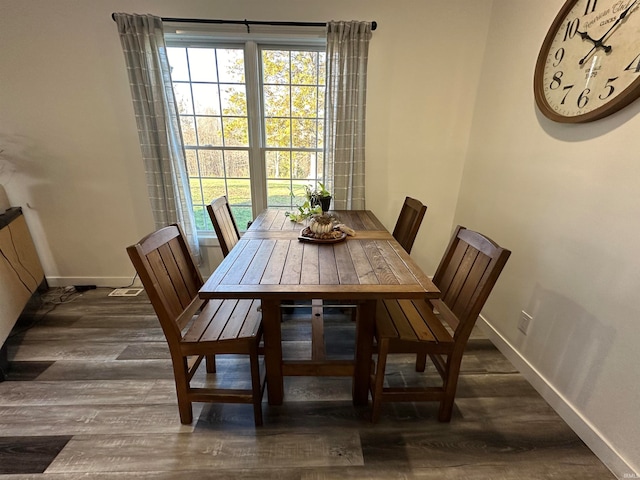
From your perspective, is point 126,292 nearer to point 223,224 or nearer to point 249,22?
point 223,224

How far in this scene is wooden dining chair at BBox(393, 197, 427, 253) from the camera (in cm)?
185

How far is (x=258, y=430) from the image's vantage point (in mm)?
1364

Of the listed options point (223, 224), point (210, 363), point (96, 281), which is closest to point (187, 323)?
point (210, 363)

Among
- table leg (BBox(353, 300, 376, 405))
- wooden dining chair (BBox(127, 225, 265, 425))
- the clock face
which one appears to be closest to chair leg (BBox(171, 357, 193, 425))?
wooden dining chair (BBox(127, 225, 265, 425))

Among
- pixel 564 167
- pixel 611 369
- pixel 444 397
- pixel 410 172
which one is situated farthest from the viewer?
pixel 410 172

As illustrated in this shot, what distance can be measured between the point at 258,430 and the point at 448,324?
104 cm

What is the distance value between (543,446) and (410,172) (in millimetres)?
1982

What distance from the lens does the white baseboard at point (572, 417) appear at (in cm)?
120

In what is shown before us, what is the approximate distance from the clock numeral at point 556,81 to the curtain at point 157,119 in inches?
97.8

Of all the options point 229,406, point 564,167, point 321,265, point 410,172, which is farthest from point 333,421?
point 410,172

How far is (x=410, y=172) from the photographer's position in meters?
2.52

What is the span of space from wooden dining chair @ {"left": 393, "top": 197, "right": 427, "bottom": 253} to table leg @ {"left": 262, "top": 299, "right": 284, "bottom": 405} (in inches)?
39.5

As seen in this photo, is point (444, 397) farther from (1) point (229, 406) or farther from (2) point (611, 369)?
(1) point (229, 406)

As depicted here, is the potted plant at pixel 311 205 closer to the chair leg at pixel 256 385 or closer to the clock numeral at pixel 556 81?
the chair leg at pixel 256 385
